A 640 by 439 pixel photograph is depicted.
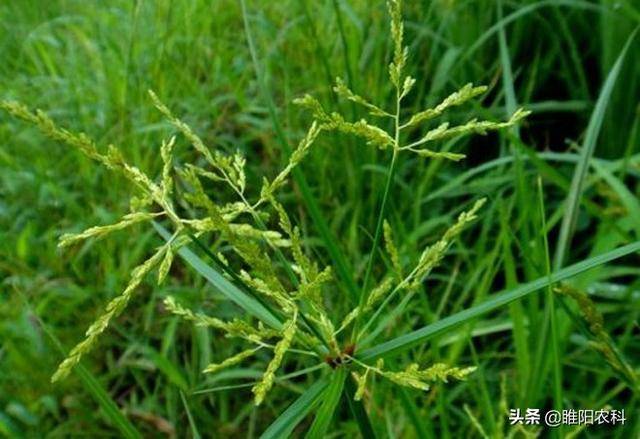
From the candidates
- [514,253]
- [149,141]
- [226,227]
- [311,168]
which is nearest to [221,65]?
[149,141]

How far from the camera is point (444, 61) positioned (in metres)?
1.63

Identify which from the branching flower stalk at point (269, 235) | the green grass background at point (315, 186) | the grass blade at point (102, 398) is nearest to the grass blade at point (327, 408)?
the branching flower stalk at point (269, 235)

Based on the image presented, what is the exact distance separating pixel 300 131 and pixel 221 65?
0.93 ft

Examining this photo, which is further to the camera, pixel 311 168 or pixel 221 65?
pixel 221 65

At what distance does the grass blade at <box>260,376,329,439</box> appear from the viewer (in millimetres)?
567

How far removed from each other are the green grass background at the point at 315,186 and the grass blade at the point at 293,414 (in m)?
0.36

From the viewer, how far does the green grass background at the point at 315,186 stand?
1.18m

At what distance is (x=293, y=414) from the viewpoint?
58 cm

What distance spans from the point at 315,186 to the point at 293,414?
0.99 metres

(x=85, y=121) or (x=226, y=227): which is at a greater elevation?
(x=226, y=227)

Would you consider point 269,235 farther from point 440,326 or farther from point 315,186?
point 315,186

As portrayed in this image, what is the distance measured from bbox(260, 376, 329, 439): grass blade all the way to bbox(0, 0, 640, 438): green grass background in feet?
1.18

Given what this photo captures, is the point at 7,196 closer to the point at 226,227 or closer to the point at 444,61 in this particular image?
the point at 444,61

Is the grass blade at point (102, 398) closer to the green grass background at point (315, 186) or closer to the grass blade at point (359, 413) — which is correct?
the grass blade at point (359, 413)
